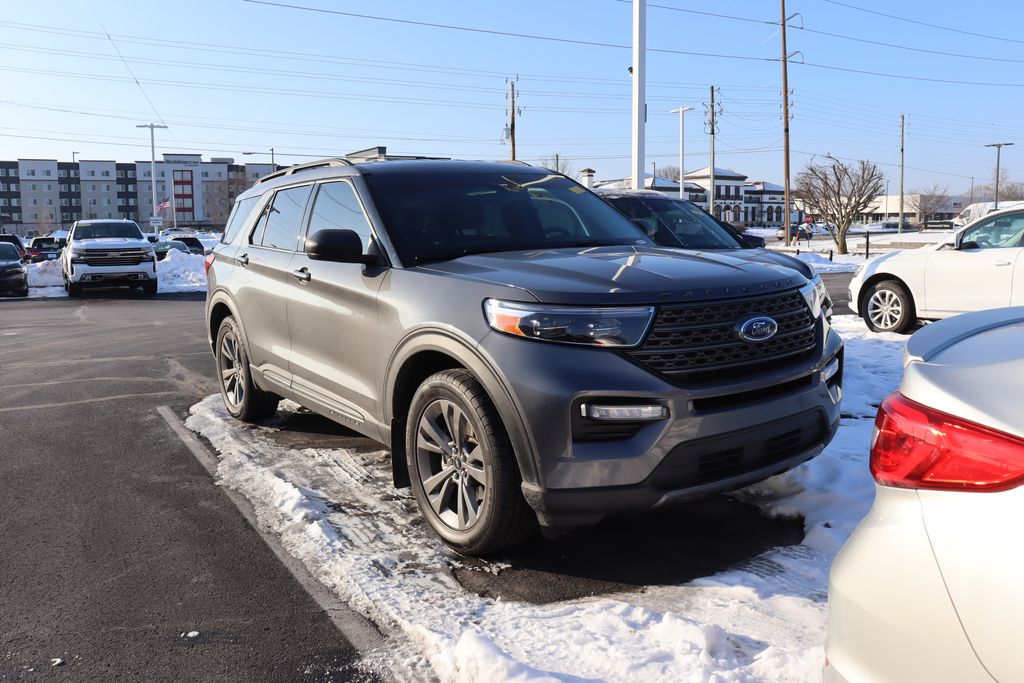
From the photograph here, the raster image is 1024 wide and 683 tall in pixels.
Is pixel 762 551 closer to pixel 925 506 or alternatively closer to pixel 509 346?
pixel 509 346

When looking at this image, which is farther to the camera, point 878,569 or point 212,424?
point 212,424

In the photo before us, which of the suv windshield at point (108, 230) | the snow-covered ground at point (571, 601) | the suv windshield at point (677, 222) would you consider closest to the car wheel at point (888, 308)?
the suv windshield at point (677, 222)

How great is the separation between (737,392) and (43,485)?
4.09 metres

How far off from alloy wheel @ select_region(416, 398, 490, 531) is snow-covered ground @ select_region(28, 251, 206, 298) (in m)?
20.5

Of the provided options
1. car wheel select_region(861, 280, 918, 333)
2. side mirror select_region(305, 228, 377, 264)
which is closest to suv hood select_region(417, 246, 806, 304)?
side mirror select_region(305, 228, 377, 264)

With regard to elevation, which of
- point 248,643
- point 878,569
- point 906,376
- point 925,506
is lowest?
point 248,643

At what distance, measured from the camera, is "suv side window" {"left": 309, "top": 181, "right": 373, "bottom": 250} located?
14.9 feet

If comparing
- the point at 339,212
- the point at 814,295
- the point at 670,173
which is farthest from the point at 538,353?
the point at 670,173

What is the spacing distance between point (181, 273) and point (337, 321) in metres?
23.8

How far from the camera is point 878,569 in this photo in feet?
5.69

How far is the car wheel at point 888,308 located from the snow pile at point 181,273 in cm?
1760

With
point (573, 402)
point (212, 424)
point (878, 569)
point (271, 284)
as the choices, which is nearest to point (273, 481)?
point (271, 284)

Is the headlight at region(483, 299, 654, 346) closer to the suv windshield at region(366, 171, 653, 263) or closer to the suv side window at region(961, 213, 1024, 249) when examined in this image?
the suv windshield at region(366, 171, 653, 263)

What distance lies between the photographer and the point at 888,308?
10.7 meters
